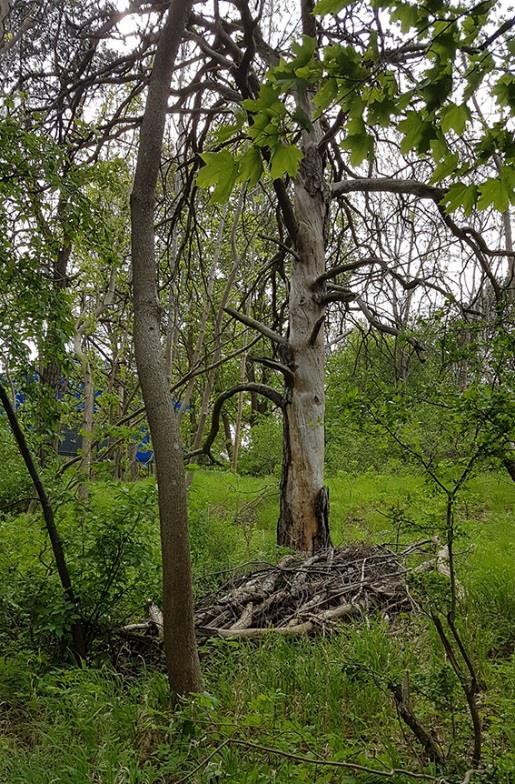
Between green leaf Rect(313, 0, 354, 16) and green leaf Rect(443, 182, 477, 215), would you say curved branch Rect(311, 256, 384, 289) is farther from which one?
green leaf Rect(313, 0, 354, 16)

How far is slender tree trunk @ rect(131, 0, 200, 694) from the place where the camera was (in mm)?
2246

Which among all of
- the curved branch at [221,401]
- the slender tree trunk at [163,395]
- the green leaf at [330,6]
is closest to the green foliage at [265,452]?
the curved branch at [221,401]

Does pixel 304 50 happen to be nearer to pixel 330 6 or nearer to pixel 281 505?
pixel 330 6

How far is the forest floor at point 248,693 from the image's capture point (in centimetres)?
179

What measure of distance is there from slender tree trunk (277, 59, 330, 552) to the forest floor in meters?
1.17

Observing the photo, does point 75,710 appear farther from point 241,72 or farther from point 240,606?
point 241,72

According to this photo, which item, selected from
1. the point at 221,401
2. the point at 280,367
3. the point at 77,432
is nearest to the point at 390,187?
the point at 280,367

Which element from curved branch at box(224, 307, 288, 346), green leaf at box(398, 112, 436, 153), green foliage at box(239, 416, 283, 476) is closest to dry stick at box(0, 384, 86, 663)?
curved branch at box(224, 307, 288, 346)

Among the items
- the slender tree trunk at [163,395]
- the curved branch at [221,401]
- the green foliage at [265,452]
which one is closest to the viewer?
the slender tree trunk at [163,395]

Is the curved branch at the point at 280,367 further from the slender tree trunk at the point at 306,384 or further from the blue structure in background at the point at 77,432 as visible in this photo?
the blue structure in background at the point at 77,432

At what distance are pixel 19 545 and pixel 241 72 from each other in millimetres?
3571

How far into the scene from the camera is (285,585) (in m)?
3.85

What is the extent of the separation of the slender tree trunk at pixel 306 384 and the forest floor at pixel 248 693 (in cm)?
117

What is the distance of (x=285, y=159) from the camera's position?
1267 millimetres
